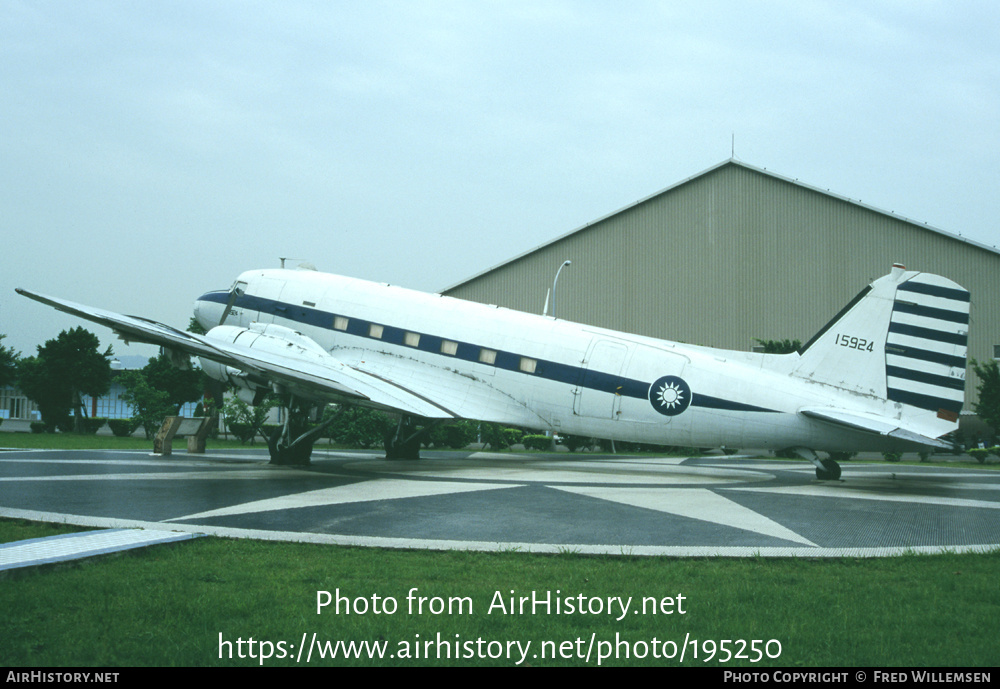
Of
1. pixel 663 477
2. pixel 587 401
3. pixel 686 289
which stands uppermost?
pixel 686 289

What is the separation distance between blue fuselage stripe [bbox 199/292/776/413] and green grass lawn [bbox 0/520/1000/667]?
9.32 m

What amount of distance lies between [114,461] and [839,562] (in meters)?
16.5

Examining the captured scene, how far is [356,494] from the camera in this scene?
39.7 ft

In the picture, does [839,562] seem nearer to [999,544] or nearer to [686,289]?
[999,544]

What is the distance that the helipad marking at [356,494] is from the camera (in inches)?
402

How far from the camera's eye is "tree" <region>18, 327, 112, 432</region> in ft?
154

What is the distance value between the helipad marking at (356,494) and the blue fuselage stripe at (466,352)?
397cm

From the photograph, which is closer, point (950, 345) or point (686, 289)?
point (950, 345)

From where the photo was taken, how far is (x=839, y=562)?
745 centimetres

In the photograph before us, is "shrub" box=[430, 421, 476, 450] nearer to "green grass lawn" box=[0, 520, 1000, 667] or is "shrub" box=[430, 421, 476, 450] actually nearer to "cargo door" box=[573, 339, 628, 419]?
"cargo door" box=[573, 339, 628, 419]

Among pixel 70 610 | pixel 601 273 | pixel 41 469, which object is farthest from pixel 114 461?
pixel 601 273

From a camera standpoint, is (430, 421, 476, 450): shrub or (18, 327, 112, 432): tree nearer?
(430, 421, 476, 450): shrub

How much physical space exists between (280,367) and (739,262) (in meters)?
37.1

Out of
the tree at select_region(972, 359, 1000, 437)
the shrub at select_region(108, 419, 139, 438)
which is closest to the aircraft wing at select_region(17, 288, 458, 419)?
the tree at select_region(972, 359, 1000, 437)
